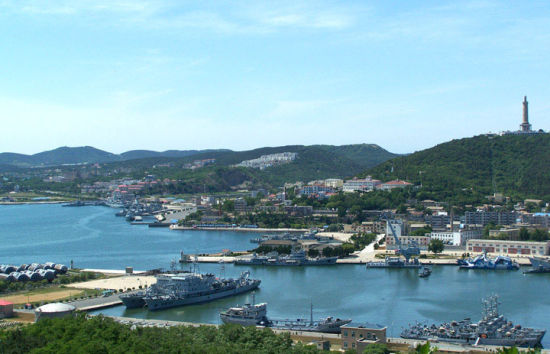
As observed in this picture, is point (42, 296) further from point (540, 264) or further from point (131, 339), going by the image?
point (540, 264)

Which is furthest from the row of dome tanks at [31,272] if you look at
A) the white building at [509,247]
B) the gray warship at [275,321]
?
the white building at [509,247]

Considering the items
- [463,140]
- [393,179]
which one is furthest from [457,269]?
[463,140]

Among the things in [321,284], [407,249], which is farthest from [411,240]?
[321,284]

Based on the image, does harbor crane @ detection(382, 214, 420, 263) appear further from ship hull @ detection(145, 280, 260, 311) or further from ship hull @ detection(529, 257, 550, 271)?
ship hull @ detection(145, 280, 260, 311)

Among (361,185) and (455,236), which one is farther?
(361,185)

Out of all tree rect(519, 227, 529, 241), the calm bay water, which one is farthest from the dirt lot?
tree rect(519, 227, 529, 241)
